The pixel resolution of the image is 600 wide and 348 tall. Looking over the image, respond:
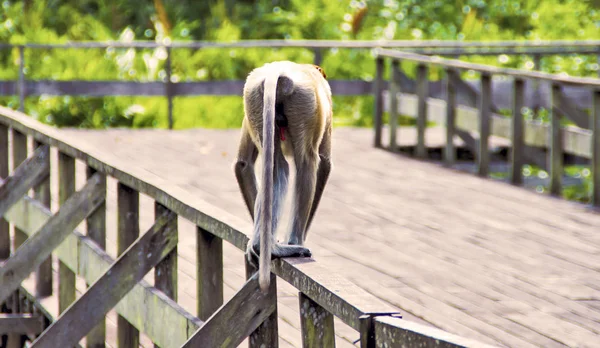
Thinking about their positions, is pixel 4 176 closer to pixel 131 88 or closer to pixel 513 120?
pixel 513 120

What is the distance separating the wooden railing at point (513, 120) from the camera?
8.53 meters

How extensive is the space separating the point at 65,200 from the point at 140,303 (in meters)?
1.30

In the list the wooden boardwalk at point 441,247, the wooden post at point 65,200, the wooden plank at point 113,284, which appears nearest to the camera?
the wooden plank at point 113,284

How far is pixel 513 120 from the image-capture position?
9.42m

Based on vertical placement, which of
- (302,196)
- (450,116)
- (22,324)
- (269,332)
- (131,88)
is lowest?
(22,324)

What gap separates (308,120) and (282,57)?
14.0 m

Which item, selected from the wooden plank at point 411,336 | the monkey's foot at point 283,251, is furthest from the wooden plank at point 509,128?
the wooden plank at point 411,336

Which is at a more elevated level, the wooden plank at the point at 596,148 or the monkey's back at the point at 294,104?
the monkey's back at the point at 294,104

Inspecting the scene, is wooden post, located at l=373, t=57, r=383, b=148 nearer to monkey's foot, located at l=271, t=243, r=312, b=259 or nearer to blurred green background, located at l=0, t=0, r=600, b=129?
blurred green background, located at l=0, t=0, r=600, b=129

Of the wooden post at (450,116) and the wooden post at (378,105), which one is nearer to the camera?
the wooden post at (450,116)

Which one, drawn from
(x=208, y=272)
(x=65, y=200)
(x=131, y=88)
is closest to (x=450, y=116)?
(x=131, y=88)

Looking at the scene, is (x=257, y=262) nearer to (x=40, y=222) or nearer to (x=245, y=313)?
(x=245, y=313)

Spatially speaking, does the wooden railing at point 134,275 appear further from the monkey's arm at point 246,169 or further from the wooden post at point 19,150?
the monkey's arm at point 246,169

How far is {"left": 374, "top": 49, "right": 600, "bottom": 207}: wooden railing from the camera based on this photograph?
8531 mm
